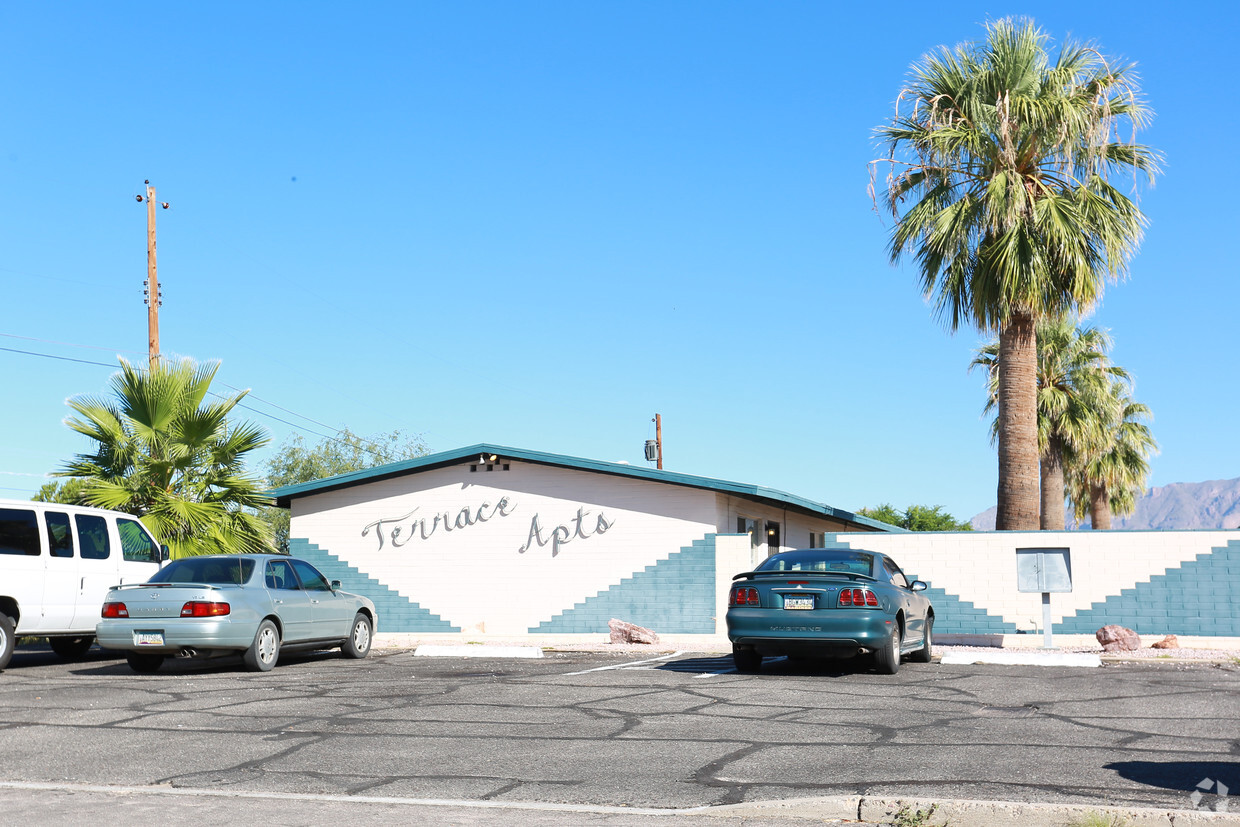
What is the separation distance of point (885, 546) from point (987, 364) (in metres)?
19.8

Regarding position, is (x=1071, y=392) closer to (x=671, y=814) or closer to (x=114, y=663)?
(x=114, y=663)

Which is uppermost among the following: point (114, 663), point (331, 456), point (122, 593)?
point (331, 456)

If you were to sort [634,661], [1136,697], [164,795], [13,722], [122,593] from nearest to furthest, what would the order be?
[164,795] → [13,722] → [1136,697] → [122,593] → [634,661]

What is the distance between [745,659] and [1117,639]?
709cm

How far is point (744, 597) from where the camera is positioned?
13.9 meters

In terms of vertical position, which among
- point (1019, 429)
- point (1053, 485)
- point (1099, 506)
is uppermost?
A: point (1019, 429)

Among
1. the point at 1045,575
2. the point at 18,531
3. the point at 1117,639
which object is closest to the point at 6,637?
the point at 18,531

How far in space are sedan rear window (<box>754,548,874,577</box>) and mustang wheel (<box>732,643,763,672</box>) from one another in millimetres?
982

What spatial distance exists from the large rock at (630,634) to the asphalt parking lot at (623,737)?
5.67m

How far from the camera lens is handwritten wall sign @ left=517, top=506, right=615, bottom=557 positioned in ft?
74.8

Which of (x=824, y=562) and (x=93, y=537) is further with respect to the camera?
(x=93, y=537)

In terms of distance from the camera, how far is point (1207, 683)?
507 inches

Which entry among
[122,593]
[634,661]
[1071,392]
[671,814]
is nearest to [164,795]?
[671,814]

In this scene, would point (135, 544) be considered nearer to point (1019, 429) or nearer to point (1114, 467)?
point (1019, 429)
